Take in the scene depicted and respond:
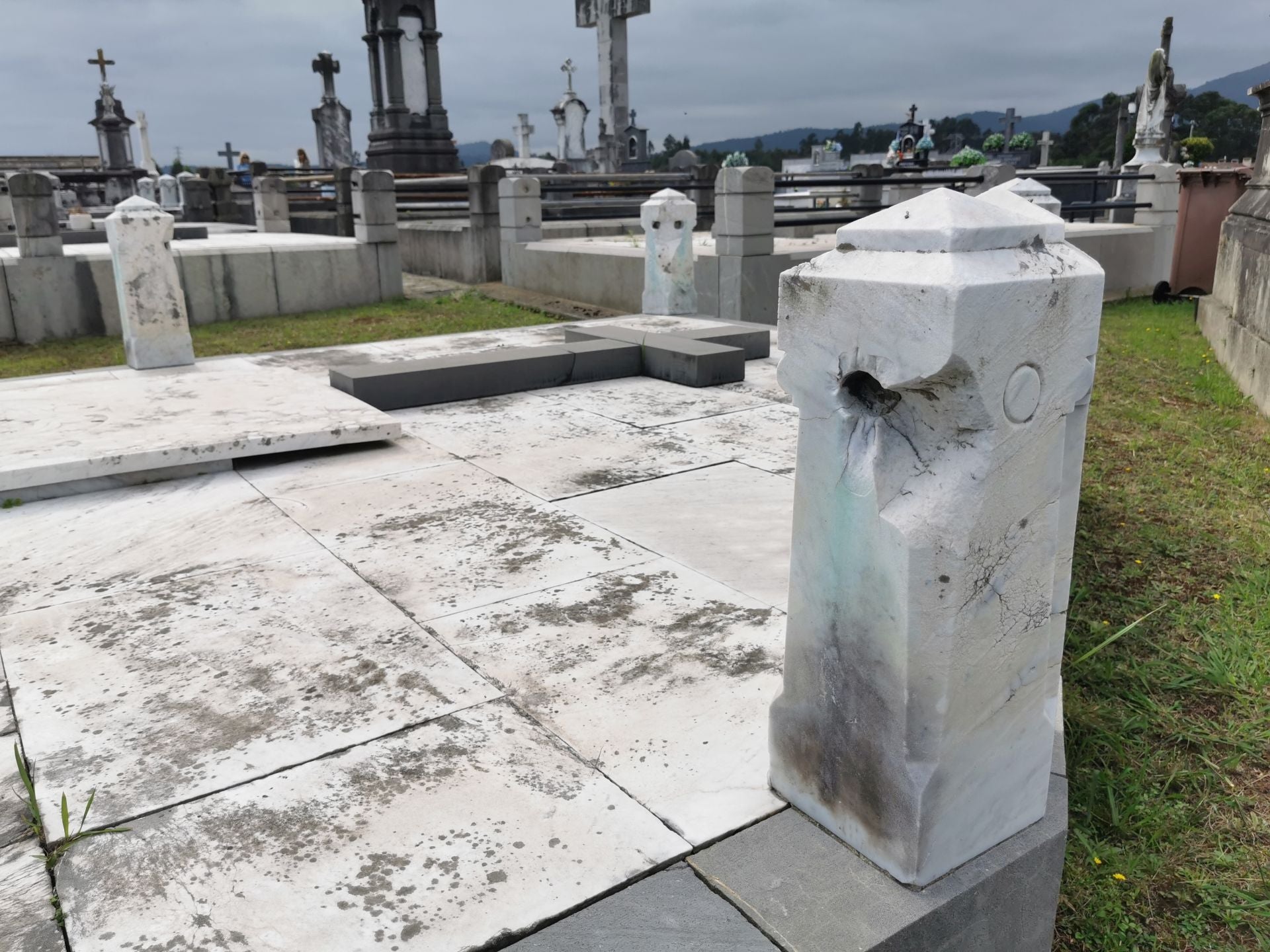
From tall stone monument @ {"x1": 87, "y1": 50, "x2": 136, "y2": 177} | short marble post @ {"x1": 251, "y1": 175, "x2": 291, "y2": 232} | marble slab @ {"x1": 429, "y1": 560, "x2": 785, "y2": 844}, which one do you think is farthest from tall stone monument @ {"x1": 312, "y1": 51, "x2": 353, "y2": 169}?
marble slab @ {"x1": 429, "y1": 560, "x2": 785, "y2": 844}

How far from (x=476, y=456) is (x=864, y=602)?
360 cm

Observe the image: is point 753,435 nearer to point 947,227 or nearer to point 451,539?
point 451,539

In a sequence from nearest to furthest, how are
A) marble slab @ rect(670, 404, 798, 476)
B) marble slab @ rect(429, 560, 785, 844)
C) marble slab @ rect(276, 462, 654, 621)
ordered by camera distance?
marble slab @ rect(429, 560, 785, 844) < marble slab @ rect(276, 462, 654, 621) < marble slab @ rect(670, 404, 798, 476)

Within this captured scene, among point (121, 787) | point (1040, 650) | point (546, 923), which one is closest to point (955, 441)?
point (1040, 650)

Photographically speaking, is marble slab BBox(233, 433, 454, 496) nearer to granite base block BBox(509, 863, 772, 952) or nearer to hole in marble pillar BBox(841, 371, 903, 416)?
granite base block BBox(509, 863, 772, 952)

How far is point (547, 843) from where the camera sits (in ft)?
6.59

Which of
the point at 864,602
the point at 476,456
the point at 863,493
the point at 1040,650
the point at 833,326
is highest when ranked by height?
the point at 833,326

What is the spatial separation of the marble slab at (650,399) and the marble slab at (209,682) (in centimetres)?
289

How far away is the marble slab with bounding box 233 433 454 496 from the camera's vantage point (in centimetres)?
469

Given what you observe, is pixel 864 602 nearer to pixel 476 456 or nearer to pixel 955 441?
pixel 955 441

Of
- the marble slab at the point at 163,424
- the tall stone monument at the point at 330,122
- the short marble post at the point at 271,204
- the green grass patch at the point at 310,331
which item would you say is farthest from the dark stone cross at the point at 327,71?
the marble slab at the point at 163,424

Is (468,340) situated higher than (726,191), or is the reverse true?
(726,191)

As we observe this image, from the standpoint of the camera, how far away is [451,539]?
12.6 feet

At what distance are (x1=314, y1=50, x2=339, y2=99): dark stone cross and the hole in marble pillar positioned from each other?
34774mm
